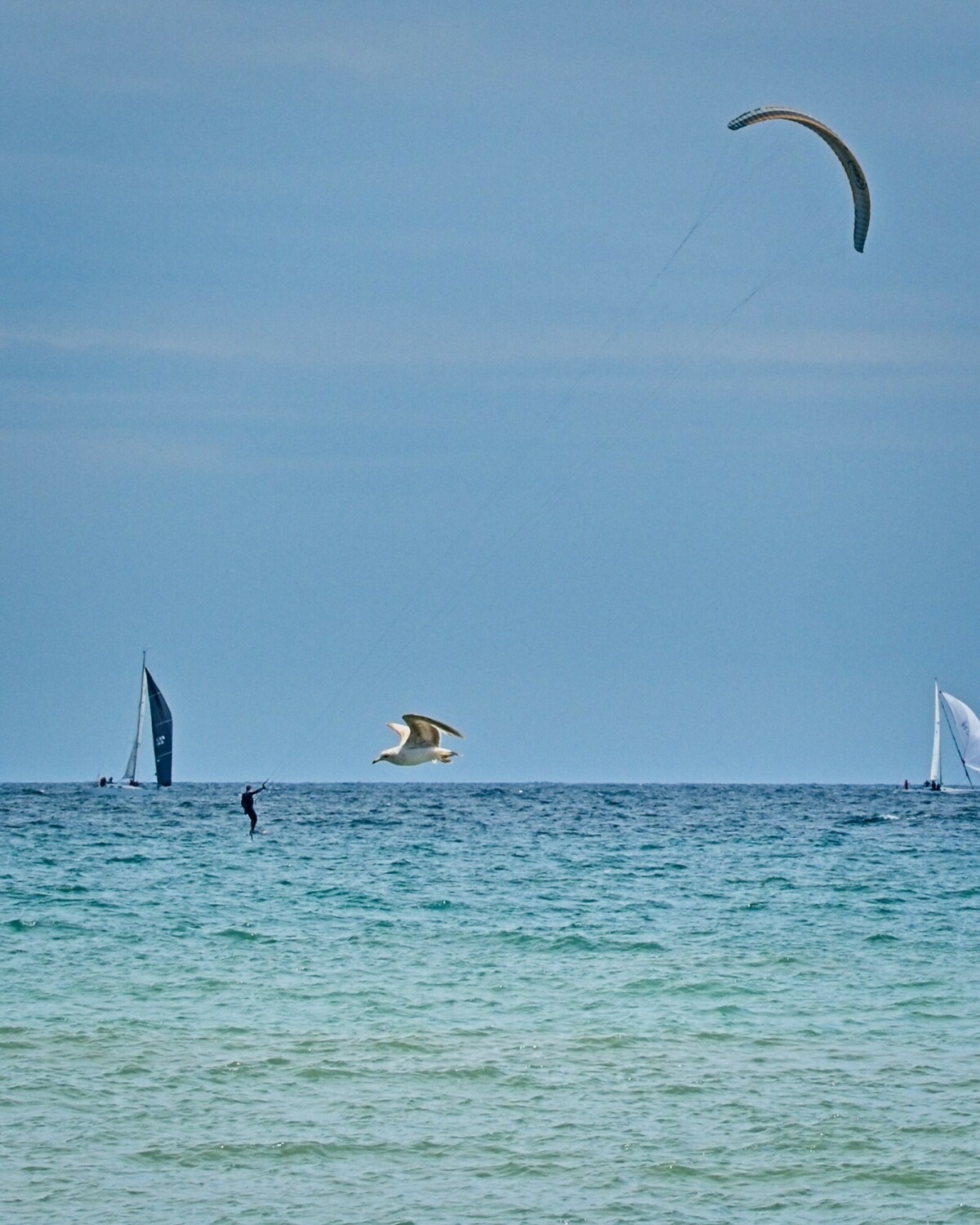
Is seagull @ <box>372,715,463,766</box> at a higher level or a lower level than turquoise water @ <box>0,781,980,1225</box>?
higher

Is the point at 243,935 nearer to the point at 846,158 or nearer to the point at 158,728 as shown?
the point at 846,158

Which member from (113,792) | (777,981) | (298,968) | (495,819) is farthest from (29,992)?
(113,792)

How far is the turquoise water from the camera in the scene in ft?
35.7

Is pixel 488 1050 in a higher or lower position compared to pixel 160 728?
lower

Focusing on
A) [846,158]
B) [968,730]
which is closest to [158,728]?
[968,730]

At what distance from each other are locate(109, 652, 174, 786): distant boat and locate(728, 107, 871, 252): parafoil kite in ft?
199

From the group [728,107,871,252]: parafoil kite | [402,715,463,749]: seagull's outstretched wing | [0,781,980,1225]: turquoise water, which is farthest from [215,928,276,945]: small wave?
[728,107,871,252]: parafoil kite

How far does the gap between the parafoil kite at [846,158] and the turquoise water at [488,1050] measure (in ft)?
30.2

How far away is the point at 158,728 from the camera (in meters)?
79.4

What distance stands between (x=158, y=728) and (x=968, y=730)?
38496 millimetres

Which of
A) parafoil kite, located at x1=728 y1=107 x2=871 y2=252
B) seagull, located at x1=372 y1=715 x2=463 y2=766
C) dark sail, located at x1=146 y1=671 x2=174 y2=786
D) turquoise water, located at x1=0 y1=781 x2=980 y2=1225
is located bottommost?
turquoise water, located at x1=0 y1=781 x2=980 y2=1225

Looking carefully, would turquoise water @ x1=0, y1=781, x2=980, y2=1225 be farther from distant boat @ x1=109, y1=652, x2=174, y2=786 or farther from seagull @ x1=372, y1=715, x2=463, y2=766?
distant boat @ x1=109, y1=652, x2=174, y2=786

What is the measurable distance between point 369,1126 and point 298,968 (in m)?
6.91

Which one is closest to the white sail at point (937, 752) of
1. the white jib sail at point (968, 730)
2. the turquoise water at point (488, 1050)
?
the white jib sail at point (968, 730)
